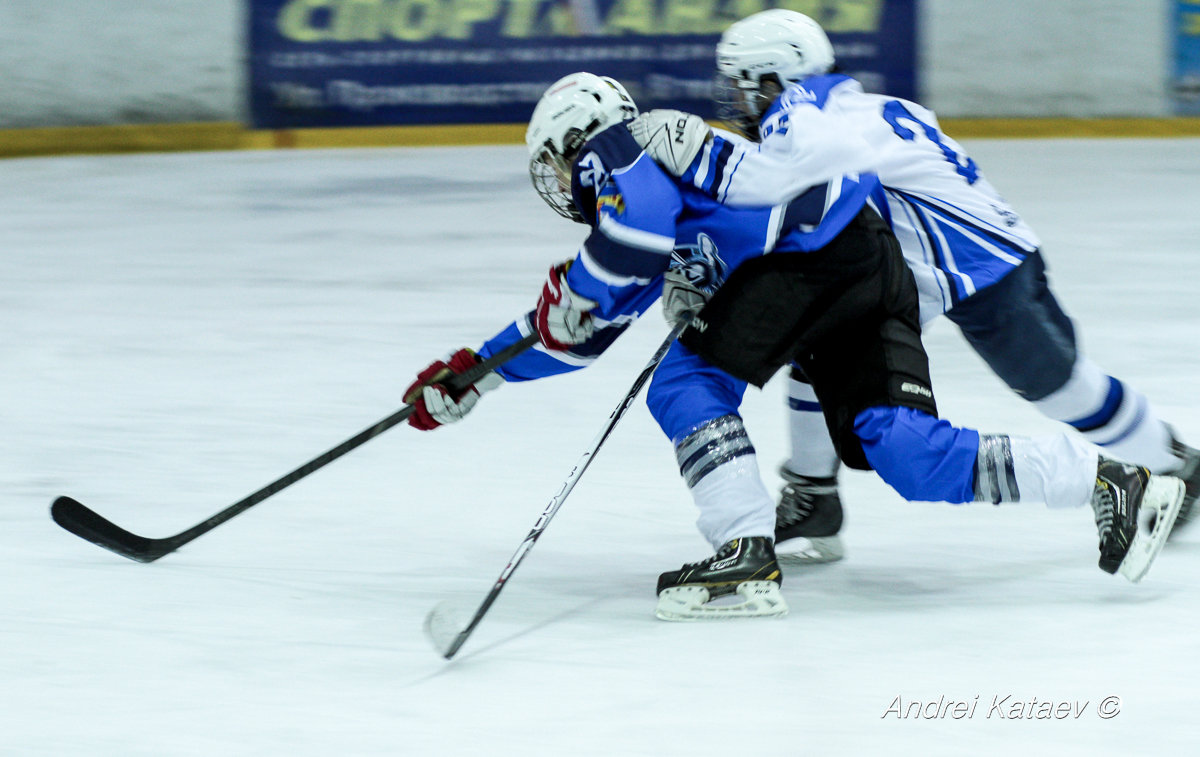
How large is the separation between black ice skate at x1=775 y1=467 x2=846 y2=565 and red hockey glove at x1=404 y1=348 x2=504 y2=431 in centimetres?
60

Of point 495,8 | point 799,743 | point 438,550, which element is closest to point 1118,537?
point 799,743

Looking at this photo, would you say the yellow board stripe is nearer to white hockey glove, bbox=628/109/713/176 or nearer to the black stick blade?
the black stick blade

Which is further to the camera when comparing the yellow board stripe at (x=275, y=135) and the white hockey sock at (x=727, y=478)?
the yellow board stripe at (x=275, y=135)

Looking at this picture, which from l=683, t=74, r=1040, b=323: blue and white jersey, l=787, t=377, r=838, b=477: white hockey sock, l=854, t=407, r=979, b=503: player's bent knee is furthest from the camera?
l=787, t=377, r=838, b=477: white hockey sock

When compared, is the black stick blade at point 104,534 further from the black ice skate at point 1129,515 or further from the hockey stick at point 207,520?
the black ice skate at point 1129,515

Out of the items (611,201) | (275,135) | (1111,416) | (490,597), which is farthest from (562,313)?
(275,135)

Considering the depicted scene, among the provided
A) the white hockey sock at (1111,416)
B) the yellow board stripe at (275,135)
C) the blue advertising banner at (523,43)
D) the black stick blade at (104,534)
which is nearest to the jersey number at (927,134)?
the white hockey sock at (1111,416)

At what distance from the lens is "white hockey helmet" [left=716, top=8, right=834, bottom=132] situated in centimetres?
267

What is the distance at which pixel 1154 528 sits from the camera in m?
2.47

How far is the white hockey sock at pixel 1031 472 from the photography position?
240 centimetres

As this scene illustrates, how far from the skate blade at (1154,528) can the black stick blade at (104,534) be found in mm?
1629

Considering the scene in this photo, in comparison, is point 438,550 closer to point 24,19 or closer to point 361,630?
point 361,630
